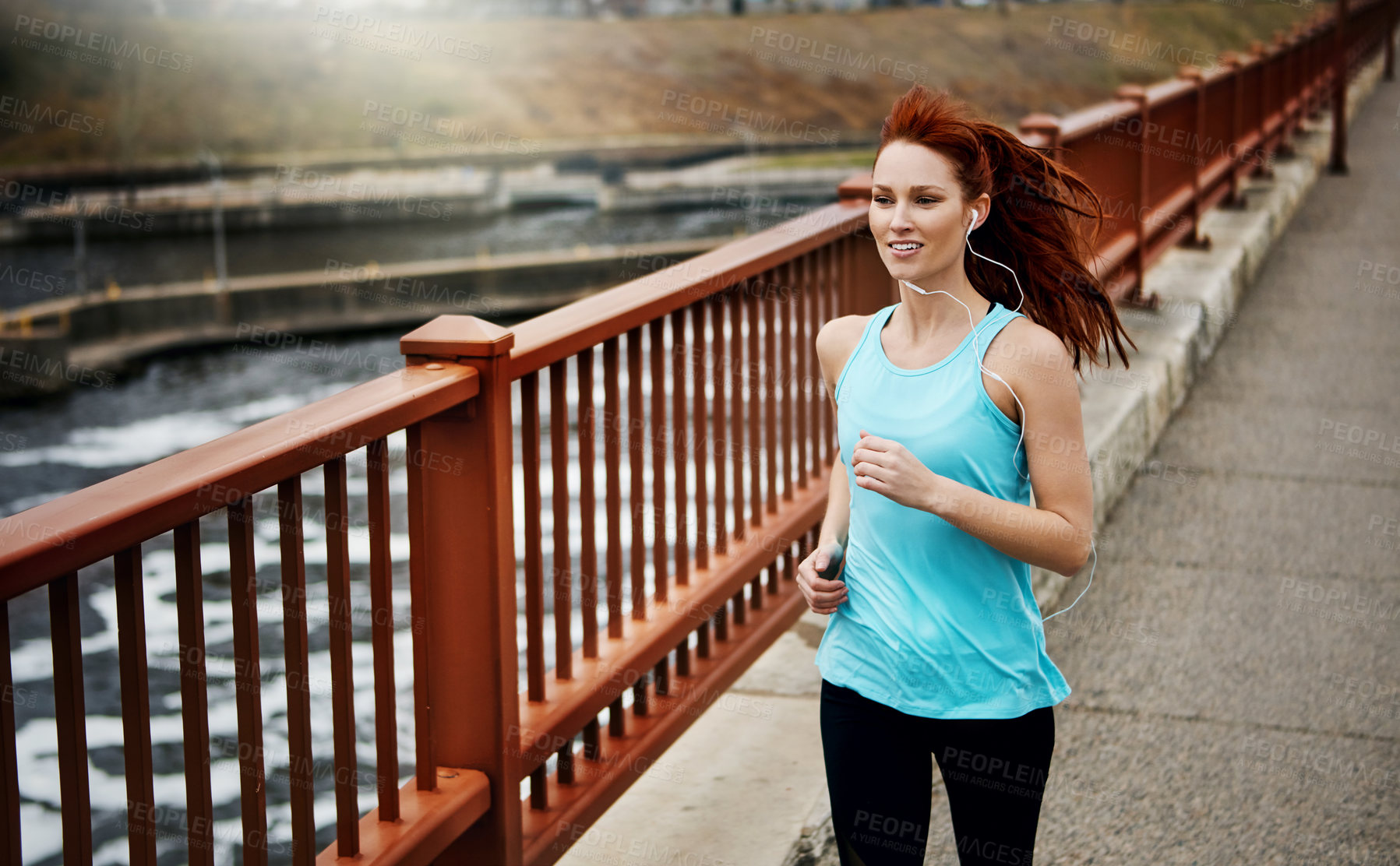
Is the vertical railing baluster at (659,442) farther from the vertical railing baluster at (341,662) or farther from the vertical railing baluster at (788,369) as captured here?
the vertical railing baluster at (341,662)

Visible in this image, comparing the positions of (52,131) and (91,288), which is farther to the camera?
(52,131)

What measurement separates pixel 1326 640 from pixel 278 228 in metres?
58.7

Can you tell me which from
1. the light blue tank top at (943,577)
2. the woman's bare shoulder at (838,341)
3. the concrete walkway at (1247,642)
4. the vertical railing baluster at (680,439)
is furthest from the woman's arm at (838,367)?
the concrete walkway at (1247,642)

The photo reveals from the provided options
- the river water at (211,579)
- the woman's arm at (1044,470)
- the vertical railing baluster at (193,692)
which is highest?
the woman's arm at (1044,470)

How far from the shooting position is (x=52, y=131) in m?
74.3

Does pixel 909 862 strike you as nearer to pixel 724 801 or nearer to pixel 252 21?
pixel 724 801

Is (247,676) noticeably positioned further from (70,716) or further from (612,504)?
(612,504)

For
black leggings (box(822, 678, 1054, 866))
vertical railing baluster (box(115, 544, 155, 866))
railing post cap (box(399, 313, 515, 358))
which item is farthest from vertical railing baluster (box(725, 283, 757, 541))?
vertical railing baluster (box(115, 544, 155, 866))

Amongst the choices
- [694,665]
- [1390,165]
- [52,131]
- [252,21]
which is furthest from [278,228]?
[694,665]

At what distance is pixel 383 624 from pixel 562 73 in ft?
286

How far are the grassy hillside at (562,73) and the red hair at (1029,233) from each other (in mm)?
77811

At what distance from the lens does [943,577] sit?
2045 millimetres

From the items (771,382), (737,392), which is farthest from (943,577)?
(771,382)

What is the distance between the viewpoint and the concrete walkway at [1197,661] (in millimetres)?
3207
